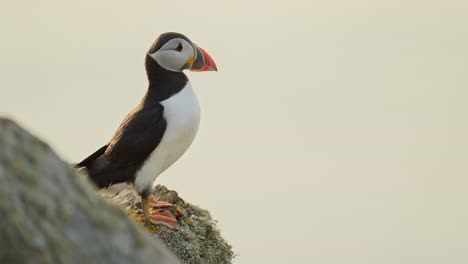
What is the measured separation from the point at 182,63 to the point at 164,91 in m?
0.40

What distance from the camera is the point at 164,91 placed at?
909cm

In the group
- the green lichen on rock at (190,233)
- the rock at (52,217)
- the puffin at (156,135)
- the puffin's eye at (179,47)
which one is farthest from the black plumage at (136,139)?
the rock at (52,217)

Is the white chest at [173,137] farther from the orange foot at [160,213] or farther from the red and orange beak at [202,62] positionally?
the red and orange beak at [202,62]

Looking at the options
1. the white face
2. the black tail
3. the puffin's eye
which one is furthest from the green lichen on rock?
the puffin's eye

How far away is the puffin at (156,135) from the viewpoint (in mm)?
8750

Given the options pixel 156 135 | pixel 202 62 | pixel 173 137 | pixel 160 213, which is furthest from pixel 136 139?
pixel 202 62

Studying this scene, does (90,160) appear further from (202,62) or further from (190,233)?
(202,62)

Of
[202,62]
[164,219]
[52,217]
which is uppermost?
[202,62]

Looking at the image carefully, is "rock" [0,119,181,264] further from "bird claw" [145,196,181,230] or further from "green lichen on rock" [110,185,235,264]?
"bird claw" [145,196,181,230]

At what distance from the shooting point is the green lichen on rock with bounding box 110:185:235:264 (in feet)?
27.9

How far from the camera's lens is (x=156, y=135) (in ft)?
28.7

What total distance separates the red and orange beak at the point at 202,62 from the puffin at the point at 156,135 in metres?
0.14

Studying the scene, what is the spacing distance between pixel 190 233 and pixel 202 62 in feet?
6.14

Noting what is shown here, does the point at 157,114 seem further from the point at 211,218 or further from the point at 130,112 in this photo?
the point at 211,218
